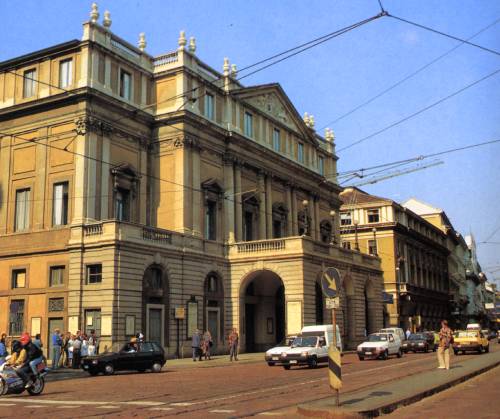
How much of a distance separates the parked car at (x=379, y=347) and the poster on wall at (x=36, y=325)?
18.0 meters

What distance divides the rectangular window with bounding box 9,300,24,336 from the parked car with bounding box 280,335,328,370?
17027 mm

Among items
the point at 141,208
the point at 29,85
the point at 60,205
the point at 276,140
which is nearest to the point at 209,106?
the point at 141,208

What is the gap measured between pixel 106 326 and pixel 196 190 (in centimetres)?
1230

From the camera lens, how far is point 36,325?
37094 millimetres

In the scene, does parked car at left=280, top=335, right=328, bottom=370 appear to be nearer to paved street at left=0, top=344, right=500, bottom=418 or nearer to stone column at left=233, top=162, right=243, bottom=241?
paved street at left=0, top=344, right=500, bottom=418

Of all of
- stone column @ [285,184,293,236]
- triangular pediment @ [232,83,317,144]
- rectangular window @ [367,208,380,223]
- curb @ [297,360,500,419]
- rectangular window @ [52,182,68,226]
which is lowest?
curb @ [297,360,500,419]

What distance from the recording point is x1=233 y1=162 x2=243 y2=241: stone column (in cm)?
4728

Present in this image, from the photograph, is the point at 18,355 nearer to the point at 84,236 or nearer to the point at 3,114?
the point at 84,236

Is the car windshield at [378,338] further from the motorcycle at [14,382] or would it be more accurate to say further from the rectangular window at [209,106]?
the motorcycle at [14,382]

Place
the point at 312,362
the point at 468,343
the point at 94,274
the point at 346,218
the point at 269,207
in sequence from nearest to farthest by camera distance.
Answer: the point at 312,362 < the point at 94,274 < the point at 468,343 < the point at 269,207 < the point at 346,218

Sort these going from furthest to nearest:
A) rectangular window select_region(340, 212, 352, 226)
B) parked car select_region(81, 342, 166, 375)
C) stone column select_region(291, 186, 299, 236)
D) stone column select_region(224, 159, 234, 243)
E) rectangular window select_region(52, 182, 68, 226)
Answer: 1. rectangular window select_region(340, 212, 352, 226)
2. stone column select_region(291, 186, 299, 236)
3. stone column select_region(224, 159, 234, 243)
4. rectangular window select_region(52, 182, 68, 226)
5. parked car select_region(81, 342, 166, 375)

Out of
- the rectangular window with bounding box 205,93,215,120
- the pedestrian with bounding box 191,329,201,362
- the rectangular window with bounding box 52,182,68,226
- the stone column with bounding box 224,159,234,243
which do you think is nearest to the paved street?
the pedestrian with bounding box 191,329,201,362

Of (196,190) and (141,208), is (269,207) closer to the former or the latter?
(196,190)

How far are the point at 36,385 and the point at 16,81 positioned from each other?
28.0 m
